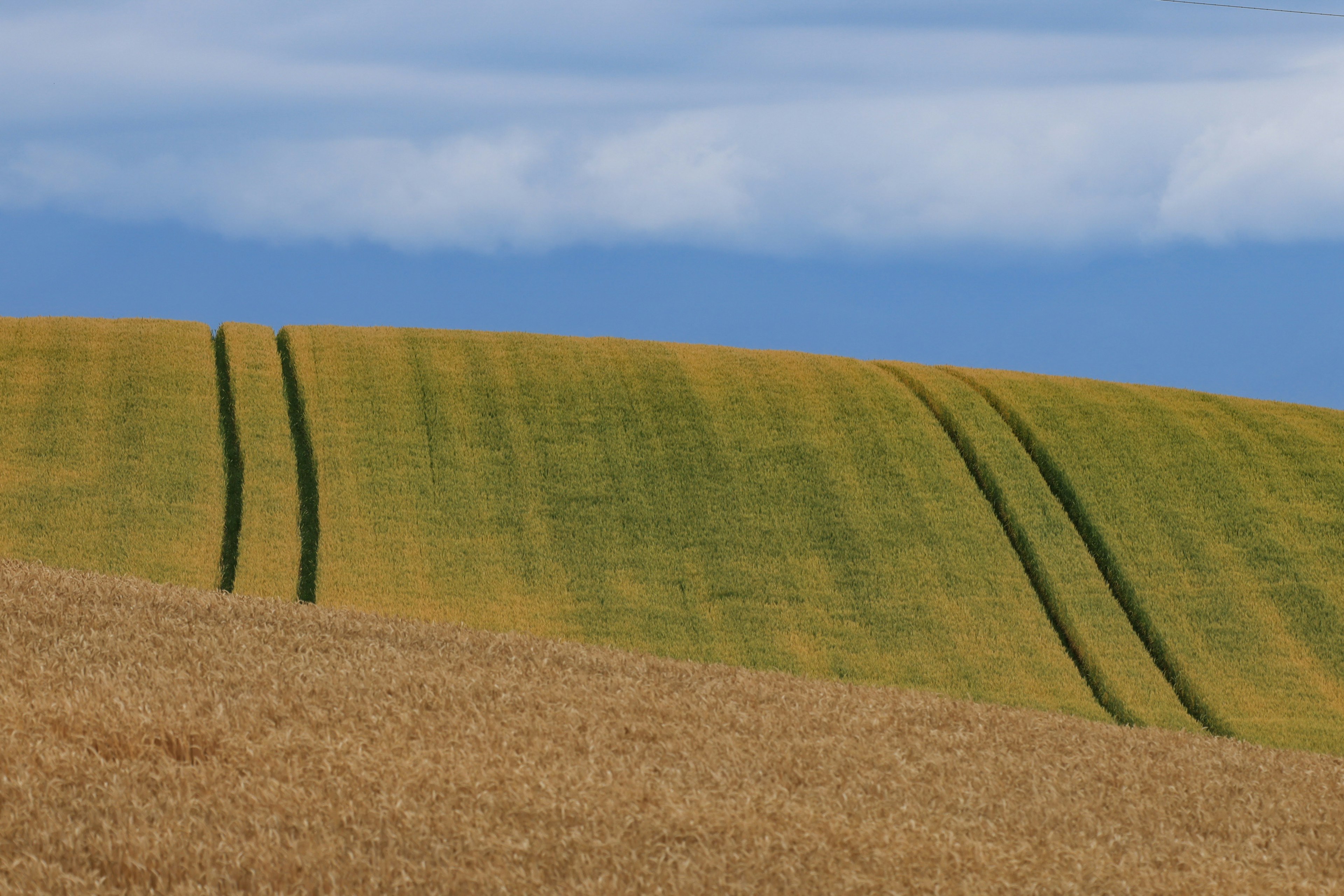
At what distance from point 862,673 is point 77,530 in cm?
1291

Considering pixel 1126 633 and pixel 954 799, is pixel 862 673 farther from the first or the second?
pixel 954 799

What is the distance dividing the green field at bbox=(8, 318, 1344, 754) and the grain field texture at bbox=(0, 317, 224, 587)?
0.07 meters

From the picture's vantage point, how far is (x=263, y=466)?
2038 cm

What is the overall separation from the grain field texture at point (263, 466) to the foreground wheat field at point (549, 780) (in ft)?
23.6

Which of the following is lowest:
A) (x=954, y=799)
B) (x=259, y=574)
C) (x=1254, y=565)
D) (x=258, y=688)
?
(x=1254, y=565)

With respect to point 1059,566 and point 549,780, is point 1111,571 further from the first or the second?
point 549,780

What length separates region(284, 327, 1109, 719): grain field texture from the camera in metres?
16.4

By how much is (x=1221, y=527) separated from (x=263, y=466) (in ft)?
59.8

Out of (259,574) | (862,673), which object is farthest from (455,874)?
(259,574)

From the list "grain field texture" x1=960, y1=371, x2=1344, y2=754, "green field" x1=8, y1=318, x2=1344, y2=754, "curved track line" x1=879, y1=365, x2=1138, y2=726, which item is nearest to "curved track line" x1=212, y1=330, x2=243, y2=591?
"green field" x1=8, y1=318, x2=1344, y2=754

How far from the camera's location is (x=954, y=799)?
6906 mm

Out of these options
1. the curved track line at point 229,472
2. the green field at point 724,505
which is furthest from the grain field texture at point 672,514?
the curved track line at point 229,472

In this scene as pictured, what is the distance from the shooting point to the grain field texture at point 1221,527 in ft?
54.6

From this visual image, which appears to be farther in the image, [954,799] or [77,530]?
[77,530]
